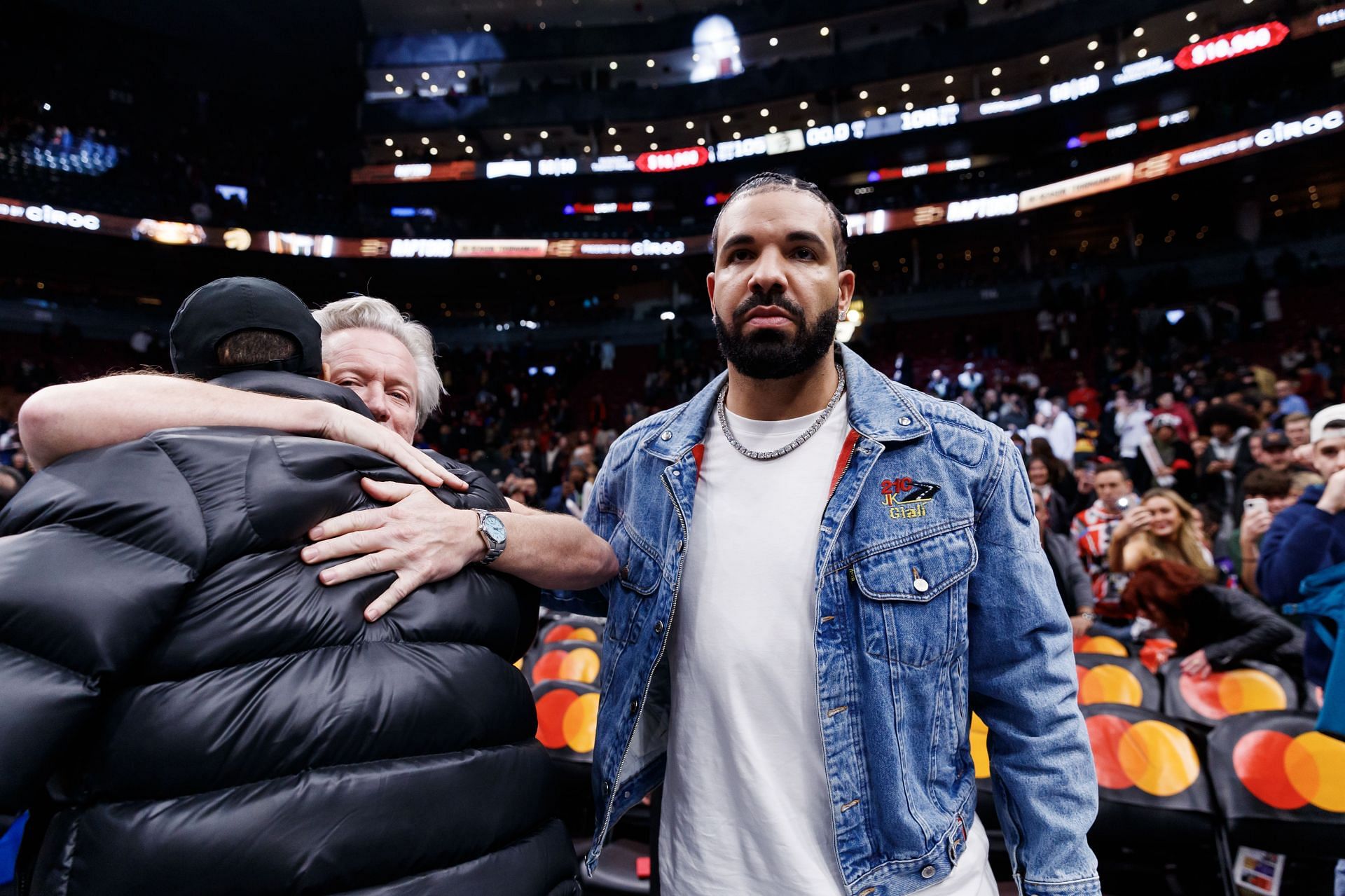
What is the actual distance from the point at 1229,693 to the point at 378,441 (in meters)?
4.12

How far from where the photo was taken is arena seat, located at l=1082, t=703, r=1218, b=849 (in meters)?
2.70

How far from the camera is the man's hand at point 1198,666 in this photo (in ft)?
12.1

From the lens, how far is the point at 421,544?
1.26m

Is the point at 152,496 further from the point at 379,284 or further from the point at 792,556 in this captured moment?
the point at 379,284

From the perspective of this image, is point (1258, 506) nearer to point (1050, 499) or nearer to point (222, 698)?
point (1050, 499)

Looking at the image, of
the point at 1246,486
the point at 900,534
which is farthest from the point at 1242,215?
the point at 900,534

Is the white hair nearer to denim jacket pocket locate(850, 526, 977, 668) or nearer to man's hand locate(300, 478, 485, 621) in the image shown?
man's hand locate(300, 478, 485, 621)

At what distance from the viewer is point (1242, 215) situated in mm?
21969

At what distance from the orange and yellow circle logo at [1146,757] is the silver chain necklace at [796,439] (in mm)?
1831

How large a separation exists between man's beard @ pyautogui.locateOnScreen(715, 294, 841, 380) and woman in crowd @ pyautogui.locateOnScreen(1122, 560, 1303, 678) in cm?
328

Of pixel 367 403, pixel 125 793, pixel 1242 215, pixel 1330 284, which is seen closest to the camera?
pixel 125 793

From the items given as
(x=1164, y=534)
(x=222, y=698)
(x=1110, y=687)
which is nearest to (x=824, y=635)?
(x=222, y=698)

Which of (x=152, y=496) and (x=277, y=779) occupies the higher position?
(x=152, y=496)

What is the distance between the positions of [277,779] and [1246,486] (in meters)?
6.03
